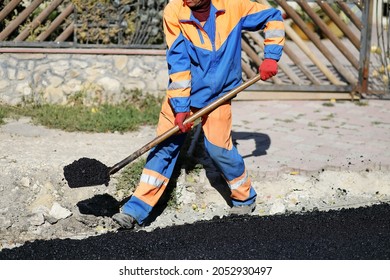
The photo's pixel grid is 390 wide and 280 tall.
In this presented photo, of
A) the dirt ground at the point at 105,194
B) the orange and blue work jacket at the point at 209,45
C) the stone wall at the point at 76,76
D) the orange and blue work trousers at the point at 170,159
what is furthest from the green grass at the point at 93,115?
the orange and blue work jacket at the point at 209,45

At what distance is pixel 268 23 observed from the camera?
6.46 meters

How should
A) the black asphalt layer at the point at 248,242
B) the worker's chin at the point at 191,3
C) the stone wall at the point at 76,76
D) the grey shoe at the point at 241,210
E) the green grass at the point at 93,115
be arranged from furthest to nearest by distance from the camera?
the stone wall at the point at 76,76 < the green grass at the point at 93,115 < the grey shoe at the point at 241,210 < the worker's chin at the point at 191,3 < the black asphalt layer at the point at 248,242

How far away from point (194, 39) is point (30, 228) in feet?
6.73

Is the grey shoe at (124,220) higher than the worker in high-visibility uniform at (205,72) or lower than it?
lower

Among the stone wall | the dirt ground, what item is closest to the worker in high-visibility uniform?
the dirt ground

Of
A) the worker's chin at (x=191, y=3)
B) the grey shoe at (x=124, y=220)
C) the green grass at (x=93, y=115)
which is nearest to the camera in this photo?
the worker's chin at (x=191, y=3)

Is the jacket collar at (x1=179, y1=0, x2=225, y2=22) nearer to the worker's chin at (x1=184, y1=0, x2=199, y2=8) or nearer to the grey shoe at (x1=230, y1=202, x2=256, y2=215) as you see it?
the worker's chin at (x1=184, y1=0, x2=199, y2=8)

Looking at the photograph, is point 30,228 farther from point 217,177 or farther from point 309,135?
point 309,135

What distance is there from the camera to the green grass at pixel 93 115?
340 inches

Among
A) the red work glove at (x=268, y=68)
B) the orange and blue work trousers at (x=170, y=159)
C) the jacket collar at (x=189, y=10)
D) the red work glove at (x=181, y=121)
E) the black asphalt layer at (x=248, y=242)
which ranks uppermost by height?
the jacket collar at (x=189, y=10)

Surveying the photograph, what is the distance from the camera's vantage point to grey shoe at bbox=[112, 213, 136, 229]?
255 inches

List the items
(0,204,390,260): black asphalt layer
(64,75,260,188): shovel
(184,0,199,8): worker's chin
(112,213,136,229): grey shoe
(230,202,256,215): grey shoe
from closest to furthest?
(0,204,390,260): black asphalt layer → (184,0,199,8): worker's chin → (64,75,260,188): shovel → (112,213,136,229): grey shoe → (230,202,256,215): grey shoe

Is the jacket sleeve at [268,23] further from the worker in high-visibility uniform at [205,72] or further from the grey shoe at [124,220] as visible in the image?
the grey shoe at [124,220]

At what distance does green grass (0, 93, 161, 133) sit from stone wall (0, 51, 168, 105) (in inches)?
5.3
